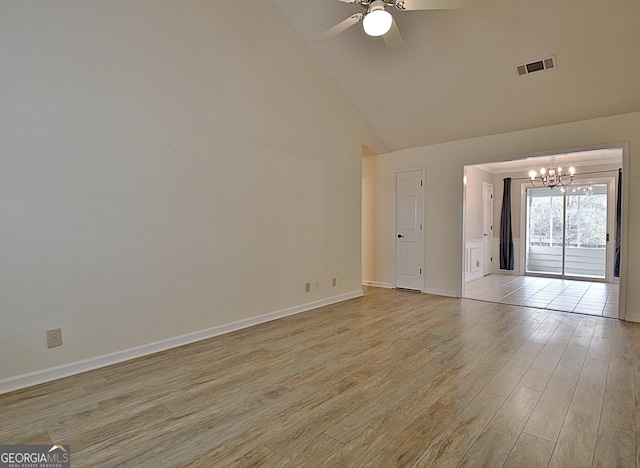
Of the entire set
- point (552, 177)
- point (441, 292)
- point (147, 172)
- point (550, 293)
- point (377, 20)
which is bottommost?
point (550, 293)

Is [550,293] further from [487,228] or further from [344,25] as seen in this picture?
[344,25]

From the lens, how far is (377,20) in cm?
245

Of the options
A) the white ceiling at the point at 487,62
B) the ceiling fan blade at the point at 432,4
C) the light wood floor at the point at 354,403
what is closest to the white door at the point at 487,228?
the white ceiling at the point at 487,62

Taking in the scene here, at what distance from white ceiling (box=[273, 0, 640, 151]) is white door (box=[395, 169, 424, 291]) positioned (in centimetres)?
96

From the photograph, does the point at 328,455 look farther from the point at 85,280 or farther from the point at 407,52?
the point at 407,52

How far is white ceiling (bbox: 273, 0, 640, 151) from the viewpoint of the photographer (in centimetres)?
329

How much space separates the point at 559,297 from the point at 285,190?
4.83 m

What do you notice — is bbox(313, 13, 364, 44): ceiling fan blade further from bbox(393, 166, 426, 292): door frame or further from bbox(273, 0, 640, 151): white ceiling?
bbox(393, 166, 426, 292): door frame

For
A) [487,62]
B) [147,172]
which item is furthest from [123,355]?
[487,62]

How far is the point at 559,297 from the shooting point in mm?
5512

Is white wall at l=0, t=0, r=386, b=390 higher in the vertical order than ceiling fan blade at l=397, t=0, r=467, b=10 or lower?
lower

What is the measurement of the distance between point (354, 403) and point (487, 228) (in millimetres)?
7427

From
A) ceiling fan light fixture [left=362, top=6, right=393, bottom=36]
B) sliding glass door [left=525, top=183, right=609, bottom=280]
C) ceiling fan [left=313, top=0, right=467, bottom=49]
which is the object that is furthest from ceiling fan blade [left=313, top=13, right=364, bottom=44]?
sliding glass door [left=525, top=183, right=609, bottom=280]

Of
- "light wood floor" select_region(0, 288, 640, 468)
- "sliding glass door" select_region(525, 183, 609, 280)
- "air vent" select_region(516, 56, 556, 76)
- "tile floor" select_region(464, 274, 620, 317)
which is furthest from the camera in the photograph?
"sliding glass door" select_region(525, 183, 609, 280)
